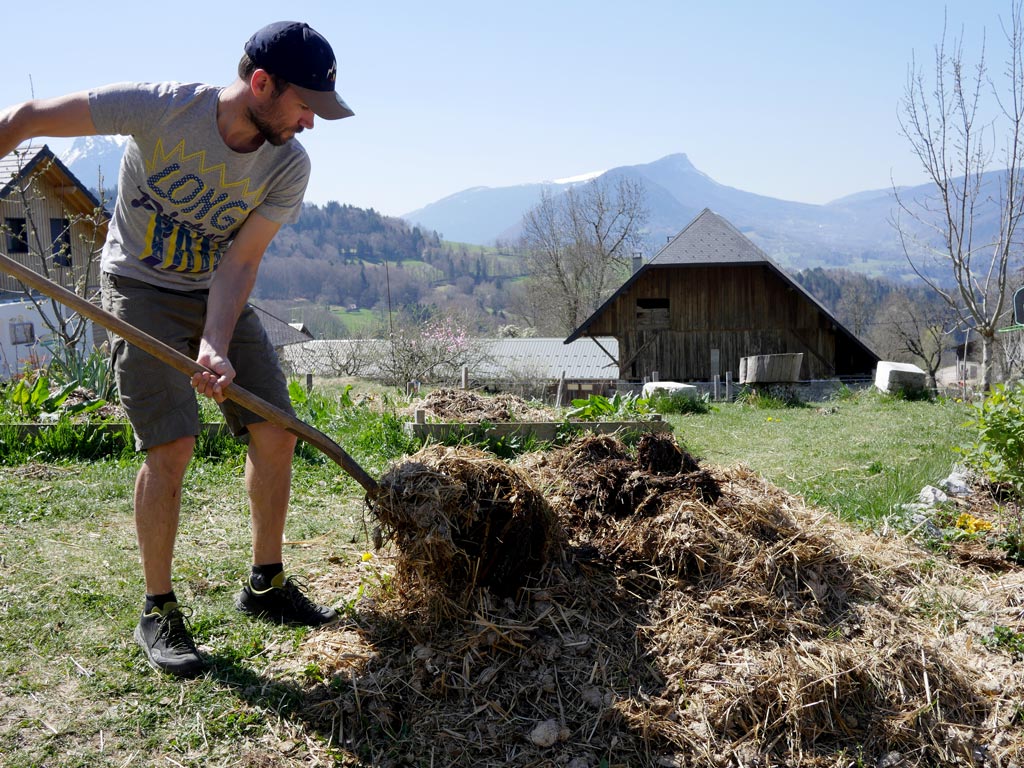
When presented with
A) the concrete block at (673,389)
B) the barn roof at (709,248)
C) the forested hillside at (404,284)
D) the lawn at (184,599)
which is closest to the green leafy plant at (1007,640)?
the lawn at (184,599)

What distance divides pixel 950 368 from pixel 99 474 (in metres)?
73.0

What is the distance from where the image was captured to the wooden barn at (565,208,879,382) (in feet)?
82.4

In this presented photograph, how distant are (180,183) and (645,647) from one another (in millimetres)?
2313

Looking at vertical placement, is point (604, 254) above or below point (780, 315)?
above

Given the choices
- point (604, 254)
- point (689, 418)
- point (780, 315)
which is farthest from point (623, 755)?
point (604, 254)

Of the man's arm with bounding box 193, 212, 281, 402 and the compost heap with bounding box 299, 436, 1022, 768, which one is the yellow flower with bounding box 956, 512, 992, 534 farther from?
the man's arm with bounding box 193, 212, 281, 402

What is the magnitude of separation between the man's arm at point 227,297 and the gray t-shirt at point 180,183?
6 cm

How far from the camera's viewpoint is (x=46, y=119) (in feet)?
8.48

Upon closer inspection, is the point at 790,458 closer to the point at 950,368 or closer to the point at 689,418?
the point at 689,418

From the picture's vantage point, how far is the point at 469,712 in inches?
102

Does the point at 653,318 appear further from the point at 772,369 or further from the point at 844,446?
the point at 844,446

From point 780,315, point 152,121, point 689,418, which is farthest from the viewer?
point 780,315

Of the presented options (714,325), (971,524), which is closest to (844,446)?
(971,524)

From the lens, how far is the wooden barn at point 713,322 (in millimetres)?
25125
